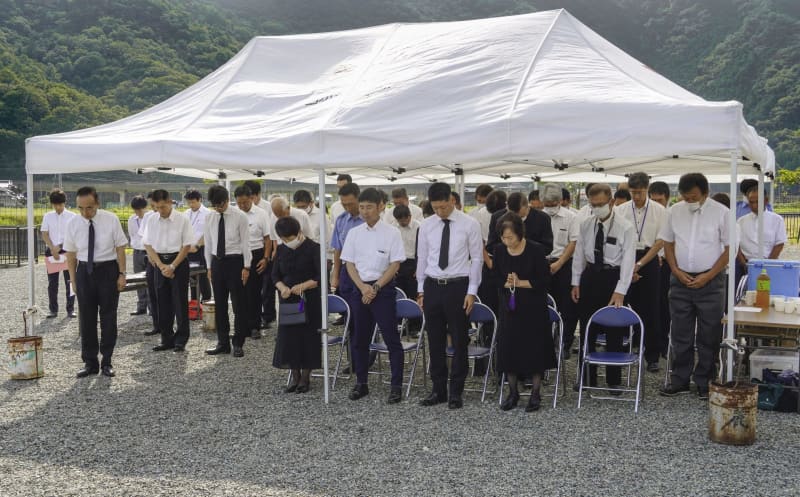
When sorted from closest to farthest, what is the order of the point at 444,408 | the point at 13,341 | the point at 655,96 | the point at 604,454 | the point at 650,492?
the point at 650,492, the point at 604,454, the point at 655,96, the point at 444,408, the point at 13,341

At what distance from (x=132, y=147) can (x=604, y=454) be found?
15.8 ft

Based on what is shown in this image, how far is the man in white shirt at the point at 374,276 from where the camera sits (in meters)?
6.36

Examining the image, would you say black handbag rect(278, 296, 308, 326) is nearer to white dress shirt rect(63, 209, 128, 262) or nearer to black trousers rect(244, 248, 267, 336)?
white dress shirt rect(63, 209, 128, 262)

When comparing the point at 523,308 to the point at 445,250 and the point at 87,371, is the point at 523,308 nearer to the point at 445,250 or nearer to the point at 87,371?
the point at 445,250

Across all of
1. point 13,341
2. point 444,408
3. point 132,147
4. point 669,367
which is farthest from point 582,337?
point 13,341

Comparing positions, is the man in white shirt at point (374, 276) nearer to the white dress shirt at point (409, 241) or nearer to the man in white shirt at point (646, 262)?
the man in white shirt at point (646, 262)

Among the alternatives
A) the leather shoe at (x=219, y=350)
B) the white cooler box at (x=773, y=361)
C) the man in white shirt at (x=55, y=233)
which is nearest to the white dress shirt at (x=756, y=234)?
the white cooler box at (x=773, y=361)

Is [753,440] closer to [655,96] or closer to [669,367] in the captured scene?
[669,367]

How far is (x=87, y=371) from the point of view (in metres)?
7.51

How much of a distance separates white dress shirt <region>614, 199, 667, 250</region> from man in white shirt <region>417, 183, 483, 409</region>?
242 cm

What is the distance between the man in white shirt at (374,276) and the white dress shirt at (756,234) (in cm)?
429

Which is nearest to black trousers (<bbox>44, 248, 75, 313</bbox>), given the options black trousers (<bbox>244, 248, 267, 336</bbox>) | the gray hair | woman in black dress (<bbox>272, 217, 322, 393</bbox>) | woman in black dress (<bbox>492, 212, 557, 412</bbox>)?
black trousers (<bbox>244, 248, 267, 336</bbox>)

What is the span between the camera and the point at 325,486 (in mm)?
4508

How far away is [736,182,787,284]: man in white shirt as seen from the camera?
8.23m
